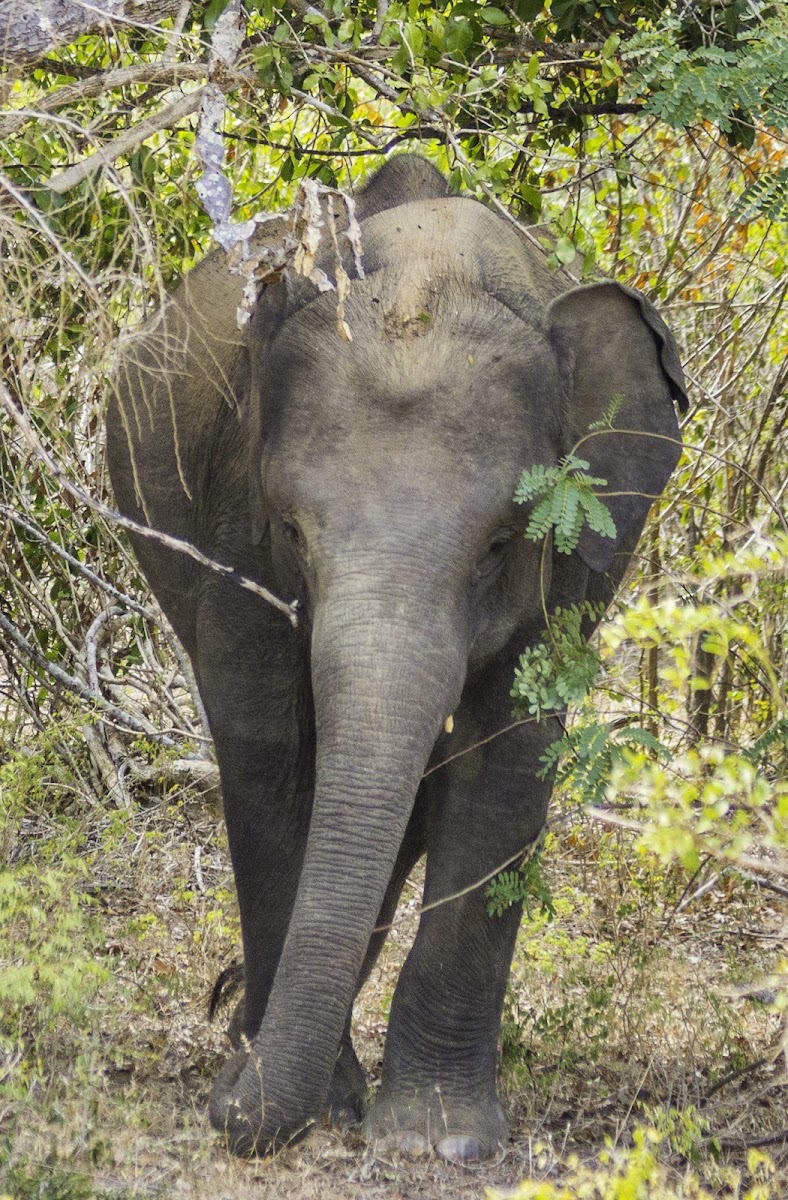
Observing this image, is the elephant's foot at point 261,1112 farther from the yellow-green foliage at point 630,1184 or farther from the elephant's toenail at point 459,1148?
the yellow-green foliage at point 630,1184

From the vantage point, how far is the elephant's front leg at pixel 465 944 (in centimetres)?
469

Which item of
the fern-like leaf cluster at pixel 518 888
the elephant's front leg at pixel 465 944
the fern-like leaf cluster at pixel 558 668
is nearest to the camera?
the fern-like leaf cluster at pixel 558 668

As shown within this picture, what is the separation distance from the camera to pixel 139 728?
7.15 m

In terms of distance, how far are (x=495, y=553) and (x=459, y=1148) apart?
151 cm

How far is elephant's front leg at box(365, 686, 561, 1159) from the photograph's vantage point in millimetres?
4688

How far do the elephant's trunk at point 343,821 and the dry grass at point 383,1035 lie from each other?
0.97 feet

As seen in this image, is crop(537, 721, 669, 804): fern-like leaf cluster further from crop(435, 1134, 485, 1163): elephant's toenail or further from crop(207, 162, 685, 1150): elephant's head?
crop(435, 1134, 485, 1163): elephant's toenail

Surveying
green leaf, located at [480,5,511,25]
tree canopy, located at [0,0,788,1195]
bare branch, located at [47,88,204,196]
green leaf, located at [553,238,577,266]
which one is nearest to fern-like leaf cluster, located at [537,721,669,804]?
tree canopy, located at [0,0,788,1195]

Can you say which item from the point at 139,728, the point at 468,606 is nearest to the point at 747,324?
the point at 139,728

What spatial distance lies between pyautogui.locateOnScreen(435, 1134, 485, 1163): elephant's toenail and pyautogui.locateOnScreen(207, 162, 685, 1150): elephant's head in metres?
0.58

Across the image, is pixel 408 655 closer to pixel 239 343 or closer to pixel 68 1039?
pixel 239 343

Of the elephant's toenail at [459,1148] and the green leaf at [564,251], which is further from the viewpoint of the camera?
the green leaf at [564,251]

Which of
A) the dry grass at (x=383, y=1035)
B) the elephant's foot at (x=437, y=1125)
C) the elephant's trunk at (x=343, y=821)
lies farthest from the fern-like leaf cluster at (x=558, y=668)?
the elephant's foot at (x=437, y=1125)

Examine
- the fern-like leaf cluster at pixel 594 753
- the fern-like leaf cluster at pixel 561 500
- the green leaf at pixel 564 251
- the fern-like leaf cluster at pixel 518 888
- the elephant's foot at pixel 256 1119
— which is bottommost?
the fern-like leaf cluster at pixel 518 888
